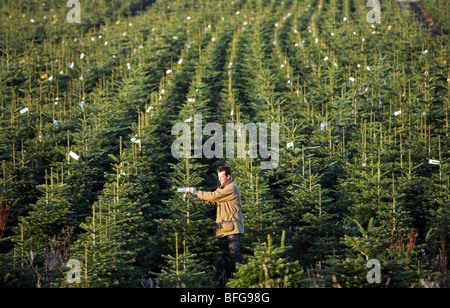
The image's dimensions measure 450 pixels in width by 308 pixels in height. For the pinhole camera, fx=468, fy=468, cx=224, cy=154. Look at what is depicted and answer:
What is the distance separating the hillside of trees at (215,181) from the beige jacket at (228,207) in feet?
0.93

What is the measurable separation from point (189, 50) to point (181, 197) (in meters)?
14.2

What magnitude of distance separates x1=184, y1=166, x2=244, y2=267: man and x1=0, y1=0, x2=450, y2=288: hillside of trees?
25 centimetres

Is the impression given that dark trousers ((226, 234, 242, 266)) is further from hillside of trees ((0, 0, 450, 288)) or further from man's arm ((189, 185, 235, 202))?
man's arm ((189, 185, 235, 202))

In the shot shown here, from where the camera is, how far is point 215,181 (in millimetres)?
10938

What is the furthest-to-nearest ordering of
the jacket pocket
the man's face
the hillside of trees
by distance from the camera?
the man's face → the jacket pocket → the hillside of trees

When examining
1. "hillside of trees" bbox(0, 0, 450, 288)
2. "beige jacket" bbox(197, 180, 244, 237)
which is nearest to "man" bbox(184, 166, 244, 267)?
"beige jacket" bbox(197, 180, 244, 237)

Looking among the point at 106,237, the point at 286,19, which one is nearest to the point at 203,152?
the point at 106,237

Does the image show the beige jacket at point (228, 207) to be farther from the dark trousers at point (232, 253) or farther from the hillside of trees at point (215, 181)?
the hillside of trees at point (215, 181)

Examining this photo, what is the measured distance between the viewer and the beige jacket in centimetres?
743

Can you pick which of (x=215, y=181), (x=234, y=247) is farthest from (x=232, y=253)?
(x=215, y=181)

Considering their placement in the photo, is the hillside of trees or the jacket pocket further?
the jacket pocket

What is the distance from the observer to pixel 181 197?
8.22m

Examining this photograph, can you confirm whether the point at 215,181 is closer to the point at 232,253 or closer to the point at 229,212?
the point at 229,212
